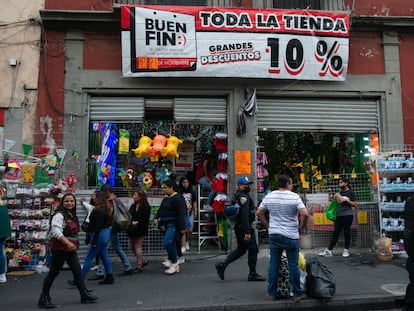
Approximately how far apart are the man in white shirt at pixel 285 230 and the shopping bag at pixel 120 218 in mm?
2925

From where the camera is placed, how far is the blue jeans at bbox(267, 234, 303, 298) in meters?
5.71

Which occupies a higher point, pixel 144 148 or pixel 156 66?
pixel 156 66

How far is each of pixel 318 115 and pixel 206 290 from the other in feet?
18.6

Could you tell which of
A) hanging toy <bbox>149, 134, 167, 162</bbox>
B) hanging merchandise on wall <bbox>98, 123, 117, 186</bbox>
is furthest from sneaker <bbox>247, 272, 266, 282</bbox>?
hanging merchandise on wall <bbox>98, 123, 117, 186</bbox>

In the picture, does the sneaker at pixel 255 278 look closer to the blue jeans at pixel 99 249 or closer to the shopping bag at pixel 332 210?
the blue jeans at pixel 99 249

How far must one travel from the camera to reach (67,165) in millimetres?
9195

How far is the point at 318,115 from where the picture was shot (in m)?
10.1

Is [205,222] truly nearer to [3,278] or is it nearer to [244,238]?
[244,238]

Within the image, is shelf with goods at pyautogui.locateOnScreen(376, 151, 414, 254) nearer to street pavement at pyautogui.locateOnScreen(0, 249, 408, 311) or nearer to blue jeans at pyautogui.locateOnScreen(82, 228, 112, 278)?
street pavement at pyautogui.locateOnScreen(0, 249, 408, 311)

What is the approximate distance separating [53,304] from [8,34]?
6.62 metres

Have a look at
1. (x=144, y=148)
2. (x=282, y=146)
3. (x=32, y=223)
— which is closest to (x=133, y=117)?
(x=144, y=148)

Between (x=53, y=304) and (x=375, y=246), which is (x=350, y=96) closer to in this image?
(x=375, y=246)

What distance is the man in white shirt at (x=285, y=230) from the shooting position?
5719mm

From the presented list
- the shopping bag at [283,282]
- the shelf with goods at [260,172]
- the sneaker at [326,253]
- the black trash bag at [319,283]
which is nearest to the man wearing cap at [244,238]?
the shopping bag at [283,282]
